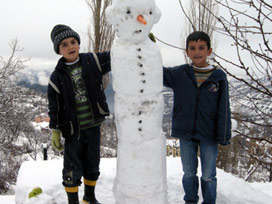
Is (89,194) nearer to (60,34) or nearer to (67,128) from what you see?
(67,128)

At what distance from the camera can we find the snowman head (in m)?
1.72

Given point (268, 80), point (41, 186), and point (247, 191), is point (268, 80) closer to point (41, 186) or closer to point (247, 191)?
point (247, 191)

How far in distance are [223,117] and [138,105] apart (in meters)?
0.79

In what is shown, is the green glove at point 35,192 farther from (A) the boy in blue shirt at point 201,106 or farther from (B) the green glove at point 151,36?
(B) the green glove at point 151,36

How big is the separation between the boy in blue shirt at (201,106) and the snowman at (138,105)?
1.25 ft

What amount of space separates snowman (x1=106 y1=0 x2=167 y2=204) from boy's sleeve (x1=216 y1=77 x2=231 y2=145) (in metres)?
0.56

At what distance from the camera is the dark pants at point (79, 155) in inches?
90.7

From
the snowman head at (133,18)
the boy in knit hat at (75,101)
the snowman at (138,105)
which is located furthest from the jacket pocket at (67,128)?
the snowman head at (133,18)

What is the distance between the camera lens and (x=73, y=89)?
224 centimetres

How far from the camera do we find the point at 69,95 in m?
2.23

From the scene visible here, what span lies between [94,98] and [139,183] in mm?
868

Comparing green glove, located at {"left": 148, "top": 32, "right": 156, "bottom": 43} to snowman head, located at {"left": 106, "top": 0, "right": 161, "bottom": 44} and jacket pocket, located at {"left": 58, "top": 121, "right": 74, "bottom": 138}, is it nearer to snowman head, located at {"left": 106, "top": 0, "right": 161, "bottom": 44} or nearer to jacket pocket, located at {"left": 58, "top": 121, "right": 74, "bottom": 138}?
snowman head, located at {"left": 106, "top": 0, "right": 161, "bottom": 44}

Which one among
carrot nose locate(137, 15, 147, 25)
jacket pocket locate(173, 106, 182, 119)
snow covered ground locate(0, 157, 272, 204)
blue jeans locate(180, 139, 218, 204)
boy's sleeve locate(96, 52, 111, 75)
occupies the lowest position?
snow covered ground locate(0, 157, 272, 204)

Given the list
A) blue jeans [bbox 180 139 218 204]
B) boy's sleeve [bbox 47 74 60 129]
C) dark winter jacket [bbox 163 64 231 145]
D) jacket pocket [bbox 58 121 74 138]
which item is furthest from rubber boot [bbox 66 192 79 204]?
dark winter jacket [bbox 163 64 231 145]
